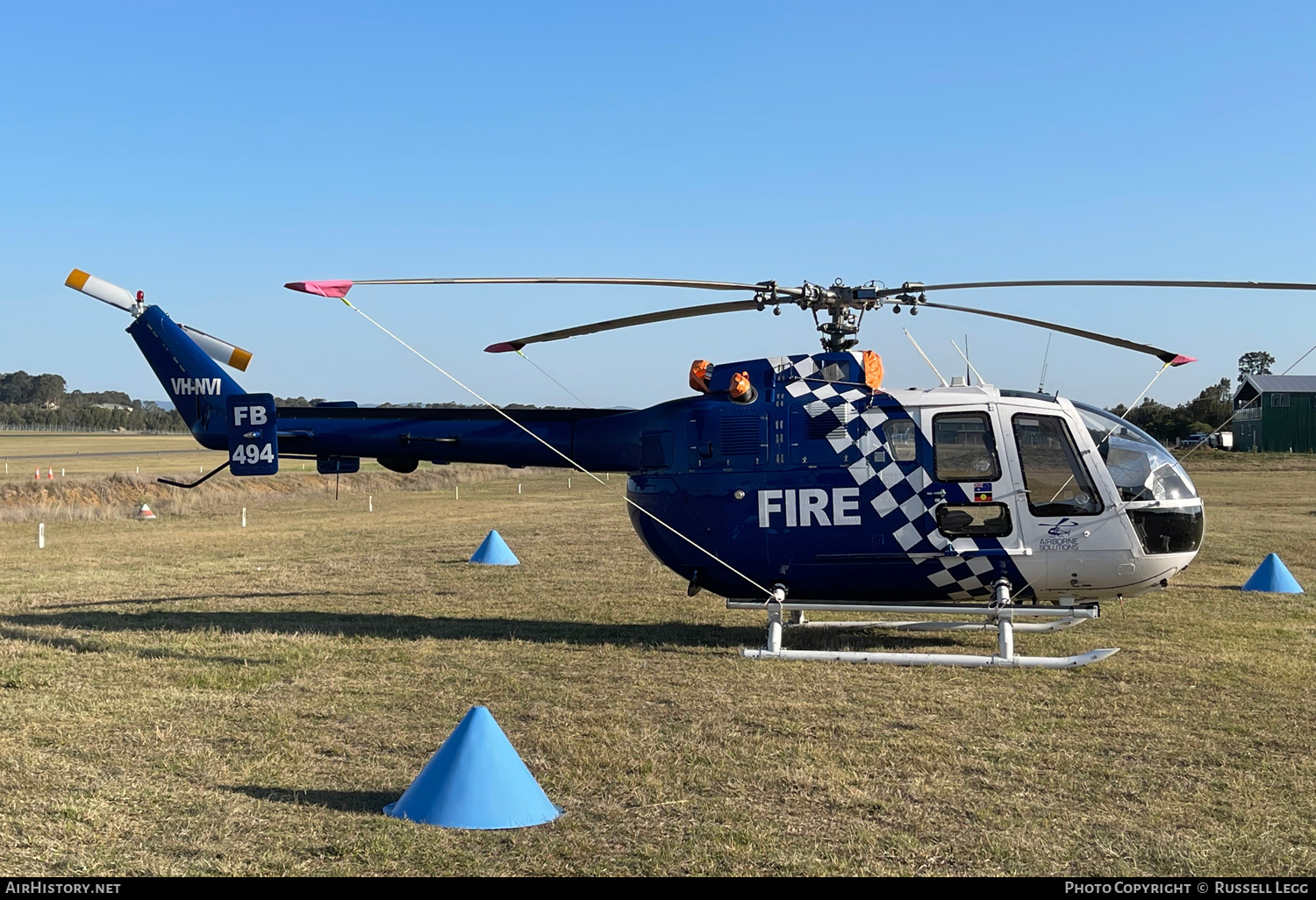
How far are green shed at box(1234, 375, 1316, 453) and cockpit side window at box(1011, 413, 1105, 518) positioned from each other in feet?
219

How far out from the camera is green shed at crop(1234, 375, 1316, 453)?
69438mm

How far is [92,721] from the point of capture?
857 centimetres

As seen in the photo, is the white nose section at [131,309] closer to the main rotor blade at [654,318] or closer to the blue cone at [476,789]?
the main rotor blade at [654,318]

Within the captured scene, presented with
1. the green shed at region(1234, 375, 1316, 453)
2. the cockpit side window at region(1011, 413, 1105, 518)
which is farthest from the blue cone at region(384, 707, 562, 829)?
the green shed at region(1234, 375, 1316, 453)

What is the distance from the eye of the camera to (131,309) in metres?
14.0

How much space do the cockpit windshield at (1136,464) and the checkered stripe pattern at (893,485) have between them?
1667 mm

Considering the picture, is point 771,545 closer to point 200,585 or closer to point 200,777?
point 200,777

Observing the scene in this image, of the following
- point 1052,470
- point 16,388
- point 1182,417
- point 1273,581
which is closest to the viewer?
point 1052,470

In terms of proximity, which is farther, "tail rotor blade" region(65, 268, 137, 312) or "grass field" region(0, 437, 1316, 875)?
"tail rotor blade" region(65, 268, 137, 312)

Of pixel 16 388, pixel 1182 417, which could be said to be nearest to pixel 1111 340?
pixel 1182 417

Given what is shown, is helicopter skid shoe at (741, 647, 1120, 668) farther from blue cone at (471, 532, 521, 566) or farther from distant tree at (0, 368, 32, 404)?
distant tree at (0, 368, 32, 404)

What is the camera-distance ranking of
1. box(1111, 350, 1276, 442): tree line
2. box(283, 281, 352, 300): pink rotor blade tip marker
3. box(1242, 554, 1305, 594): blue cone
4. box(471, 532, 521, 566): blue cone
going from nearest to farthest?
box(283, 281, 352, 300): pink rotor blade tip marker → box(1242, 554, 1305, 594): blue cone → box(471, 532, 521, 566): blue cone → box(1111, 350, 1276, 442): tree line

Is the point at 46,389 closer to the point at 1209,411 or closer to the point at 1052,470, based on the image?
the point at 1209,411

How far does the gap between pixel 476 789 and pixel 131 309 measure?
1066 cm
